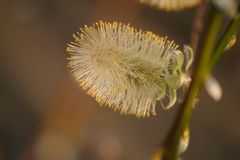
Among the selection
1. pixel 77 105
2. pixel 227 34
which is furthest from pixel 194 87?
pixel 77 105

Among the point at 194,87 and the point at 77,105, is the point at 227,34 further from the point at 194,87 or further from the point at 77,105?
the point at 77,105

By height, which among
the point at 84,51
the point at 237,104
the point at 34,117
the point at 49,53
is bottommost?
the point at 34,117

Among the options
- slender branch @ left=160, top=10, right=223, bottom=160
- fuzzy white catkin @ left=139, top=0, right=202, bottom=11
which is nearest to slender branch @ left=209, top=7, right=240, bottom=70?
→ slender branch @ left=160, top=10, right=223, bottom=160

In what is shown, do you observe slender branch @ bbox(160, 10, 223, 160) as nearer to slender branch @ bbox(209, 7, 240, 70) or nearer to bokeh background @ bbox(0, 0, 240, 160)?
slender branch @ bbox(209, 7, 240, 70)

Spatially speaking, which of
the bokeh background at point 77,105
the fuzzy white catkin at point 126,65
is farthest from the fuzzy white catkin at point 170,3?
the bokeh background at point 77,105

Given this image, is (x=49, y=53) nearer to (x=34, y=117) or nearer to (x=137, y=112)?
(x=34, y=117)

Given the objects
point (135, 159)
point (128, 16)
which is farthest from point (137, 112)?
point (135, 159)
